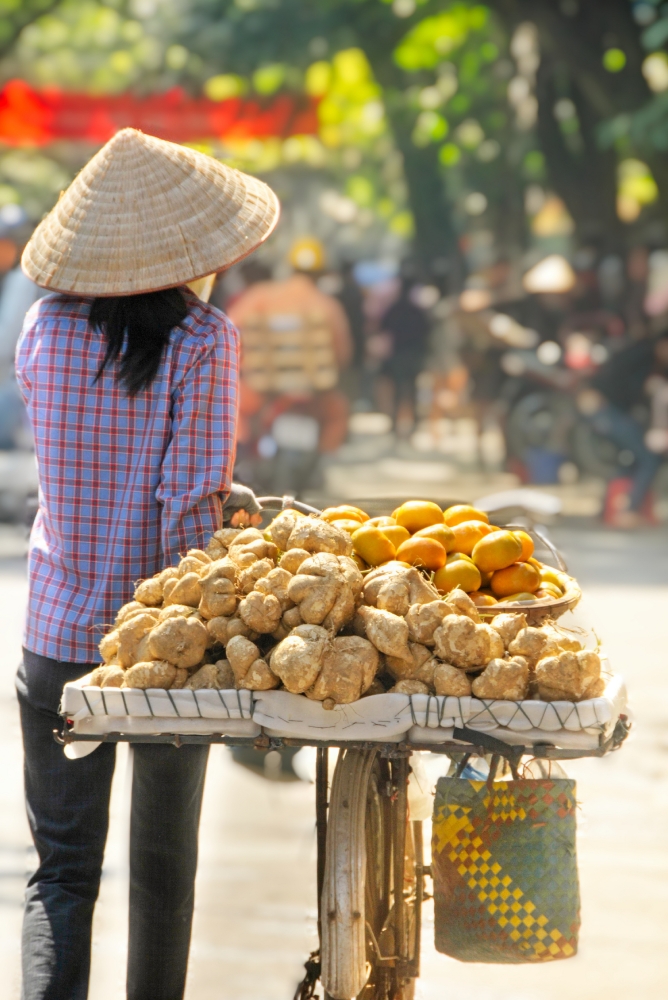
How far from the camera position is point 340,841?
7.98 ft

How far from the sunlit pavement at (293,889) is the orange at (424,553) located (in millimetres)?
528

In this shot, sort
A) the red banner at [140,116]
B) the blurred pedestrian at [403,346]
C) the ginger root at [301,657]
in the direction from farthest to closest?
the red banner at [140,116] < the blurred pedestrian at [403,346] < the ginger root at [301,657]

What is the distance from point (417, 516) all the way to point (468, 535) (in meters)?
0.12

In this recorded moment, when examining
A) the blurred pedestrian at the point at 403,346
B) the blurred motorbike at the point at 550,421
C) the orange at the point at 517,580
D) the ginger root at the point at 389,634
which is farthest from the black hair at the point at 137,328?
the blurred pedestrian at the point at 403,346

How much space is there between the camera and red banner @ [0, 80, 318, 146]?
59.9 feet

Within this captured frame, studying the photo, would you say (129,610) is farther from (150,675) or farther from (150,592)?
(150,675)

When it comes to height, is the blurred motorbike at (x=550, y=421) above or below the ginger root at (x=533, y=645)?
above

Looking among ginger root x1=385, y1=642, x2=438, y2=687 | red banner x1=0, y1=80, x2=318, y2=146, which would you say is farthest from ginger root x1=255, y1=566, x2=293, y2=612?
red banner x1=0, y1=80, x2=318, y2=146

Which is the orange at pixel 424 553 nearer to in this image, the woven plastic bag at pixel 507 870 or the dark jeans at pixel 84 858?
the woven plastic bag at pixel 507 870

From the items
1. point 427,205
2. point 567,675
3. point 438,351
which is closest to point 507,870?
point 567,675

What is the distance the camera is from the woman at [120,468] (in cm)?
249

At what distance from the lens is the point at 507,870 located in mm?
2299

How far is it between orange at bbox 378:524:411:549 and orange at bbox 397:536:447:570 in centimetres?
9

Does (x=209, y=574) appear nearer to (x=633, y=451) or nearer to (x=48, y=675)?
(x=48, y=675)
